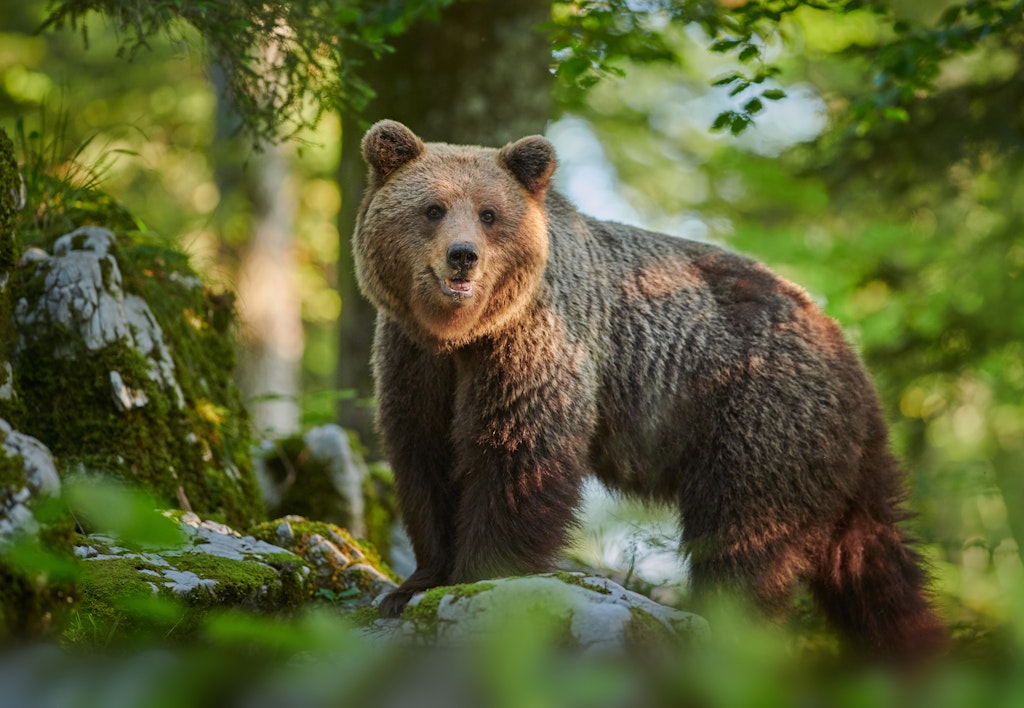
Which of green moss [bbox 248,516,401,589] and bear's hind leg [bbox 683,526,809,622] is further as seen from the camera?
green moss [bbox 248,516,401,589]

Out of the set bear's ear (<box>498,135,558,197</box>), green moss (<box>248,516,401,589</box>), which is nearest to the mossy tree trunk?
green moss (<box>248,516,401,589</box>)

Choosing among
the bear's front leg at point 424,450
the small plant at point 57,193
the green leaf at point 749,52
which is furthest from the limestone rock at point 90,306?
the green leaf at point 749,52

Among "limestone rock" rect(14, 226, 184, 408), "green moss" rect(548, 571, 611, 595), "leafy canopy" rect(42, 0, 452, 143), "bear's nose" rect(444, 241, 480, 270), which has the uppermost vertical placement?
"leafy canopy" rect(42, 0, 452, 143)

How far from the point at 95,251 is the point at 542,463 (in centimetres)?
310

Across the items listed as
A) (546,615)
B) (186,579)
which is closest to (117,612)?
(186,579)

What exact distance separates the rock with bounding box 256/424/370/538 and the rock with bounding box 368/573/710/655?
Result: 10.9 feet

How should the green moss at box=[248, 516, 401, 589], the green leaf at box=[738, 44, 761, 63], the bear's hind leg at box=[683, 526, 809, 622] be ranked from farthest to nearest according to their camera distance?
the green leaf at box=[738, 44, 761, 63] → the green moss at box=[248, 516, 401, 589] → the bear's hind leg at box=[683, 526, 809, 622]

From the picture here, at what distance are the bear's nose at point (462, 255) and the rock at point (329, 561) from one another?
211 centimetres

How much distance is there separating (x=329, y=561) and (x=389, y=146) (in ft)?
8.63

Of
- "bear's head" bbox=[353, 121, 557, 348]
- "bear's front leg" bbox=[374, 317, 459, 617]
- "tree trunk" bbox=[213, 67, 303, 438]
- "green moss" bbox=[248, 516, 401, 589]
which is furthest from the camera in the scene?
"tree trunk" bbox=[213, 67, 303, 438]

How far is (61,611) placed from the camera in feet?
11.6

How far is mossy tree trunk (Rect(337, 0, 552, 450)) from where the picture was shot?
29.8 feet

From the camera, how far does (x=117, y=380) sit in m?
6.21

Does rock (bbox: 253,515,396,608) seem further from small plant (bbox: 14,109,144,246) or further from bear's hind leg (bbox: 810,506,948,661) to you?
bear's hind leg (bbox: 810,506,948,661)
